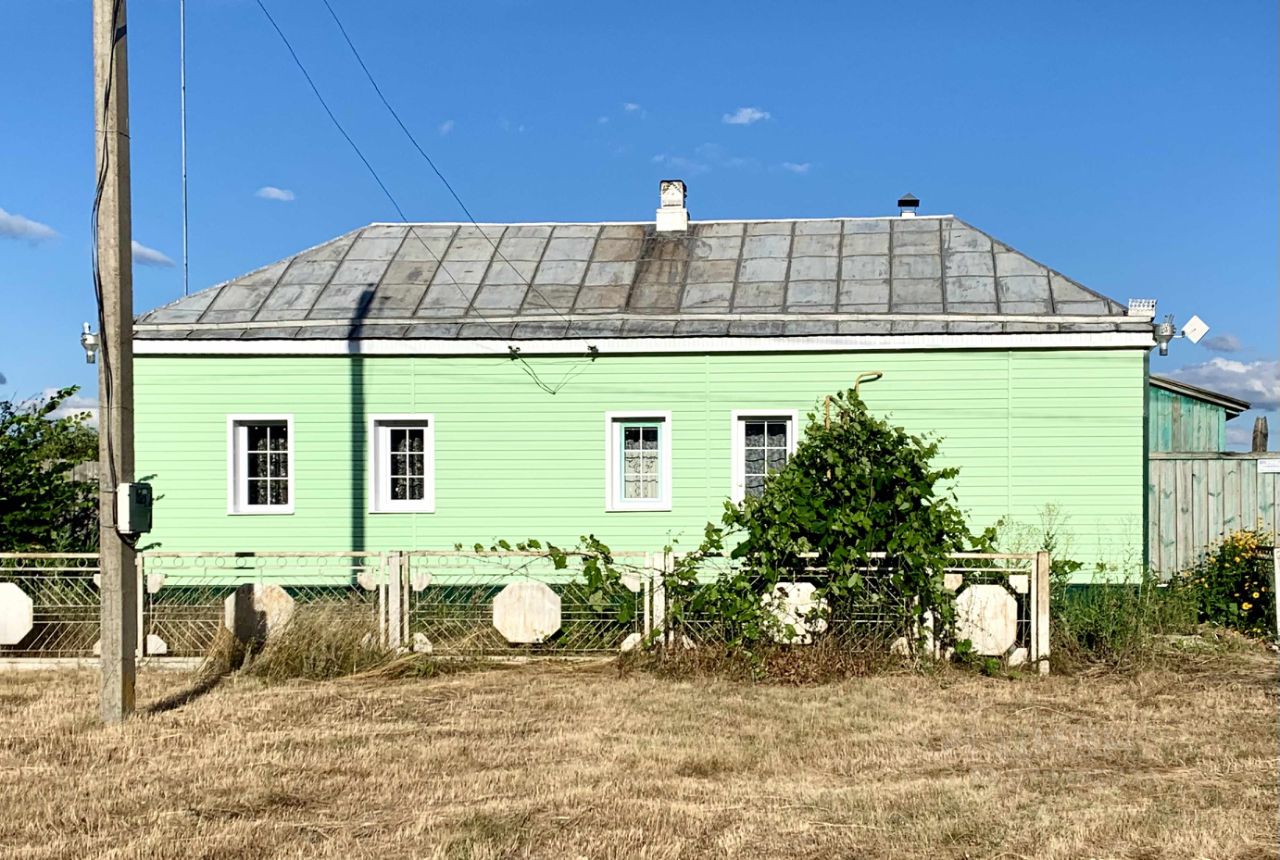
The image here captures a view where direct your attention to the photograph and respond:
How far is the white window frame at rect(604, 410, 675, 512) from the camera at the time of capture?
547 inches

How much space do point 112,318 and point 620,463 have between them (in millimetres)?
7158

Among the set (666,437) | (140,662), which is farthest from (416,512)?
(140,662)

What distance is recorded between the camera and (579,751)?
6938mm

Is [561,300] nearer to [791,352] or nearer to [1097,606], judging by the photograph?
[791,352]

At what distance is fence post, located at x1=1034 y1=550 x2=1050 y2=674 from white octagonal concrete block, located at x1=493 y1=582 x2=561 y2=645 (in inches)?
148

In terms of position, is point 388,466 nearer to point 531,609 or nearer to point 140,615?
point 140,615

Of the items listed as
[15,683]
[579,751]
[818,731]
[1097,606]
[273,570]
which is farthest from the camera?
[273,570]

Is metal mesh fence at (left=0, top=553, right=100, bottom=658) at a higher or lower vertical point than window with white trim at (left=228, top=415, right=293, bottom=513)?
lower

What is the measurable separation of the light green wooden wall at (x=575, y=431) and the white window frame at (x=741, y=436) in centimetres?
9

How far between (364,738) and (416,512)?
6951 mm

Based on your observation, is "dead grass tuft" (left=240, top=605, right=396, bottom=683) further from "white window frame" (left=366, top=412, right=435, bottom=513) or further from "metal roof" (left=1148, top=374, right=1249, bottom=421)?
"metal roof" (left=1148, top=374, right=1249, bottom=421)

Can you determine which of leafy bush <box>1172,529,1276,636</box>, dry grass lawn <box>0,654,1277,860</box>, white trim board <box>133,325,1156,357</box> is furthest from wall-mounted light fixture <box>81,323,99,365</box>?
leafy bush <box>1172,529,1276,636</box>

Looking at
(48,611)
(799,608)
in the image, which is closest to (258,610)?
(48,611)

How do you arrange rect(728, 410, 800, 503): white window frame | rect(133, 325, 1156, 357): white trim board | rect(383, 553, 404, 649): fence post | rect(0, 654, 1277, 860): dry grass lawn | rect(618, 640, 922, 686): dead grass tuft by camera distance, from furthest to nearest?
rect(728, 410, 800, 503): white window frame
rect(133, 325, 1156, 357): white trim board
rect(383, 553, 404, 649): fence post
rect(618, 640, 922, 686): dead grass tuft
rect(0, 654, 1277, 860): dry grass lawn
